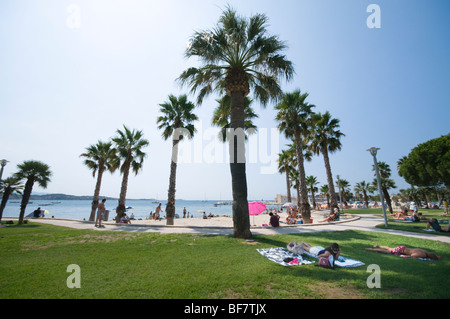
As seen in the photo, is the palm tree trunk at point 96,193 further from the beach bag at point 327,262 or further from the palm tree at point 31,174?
the beach bag at point 327,262

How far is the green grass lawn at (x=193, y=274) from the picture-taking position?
362 cm

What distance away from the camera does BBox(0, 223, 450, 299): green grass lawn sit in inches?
142

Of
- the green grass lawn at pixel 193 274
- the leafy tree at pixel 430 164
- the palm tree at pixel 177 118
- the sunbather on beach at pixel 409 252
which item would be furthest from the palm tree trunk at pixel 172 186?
the leafy tree at pixel 430 164

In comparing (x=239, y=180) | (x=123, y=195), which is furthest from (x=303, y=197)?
(x=123, y=195)

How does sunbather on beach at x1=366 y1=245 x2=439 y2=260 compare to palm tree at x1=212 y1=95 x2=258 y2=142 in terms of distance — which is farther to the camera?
palm tree at x1=212 y1=95 x2=258 y2=142

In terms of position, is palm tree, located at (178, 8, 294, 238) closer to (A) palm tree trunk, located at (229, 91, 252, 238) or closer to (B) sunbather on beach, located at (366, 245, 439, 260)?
(A) palm tree trunk, located at (229, 91, 252, 238)

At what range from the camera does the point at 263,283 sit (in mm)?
4098

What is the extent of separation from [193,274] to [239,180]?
212 inches

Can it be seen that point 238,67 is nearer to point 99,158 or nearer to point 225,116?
point 225,116

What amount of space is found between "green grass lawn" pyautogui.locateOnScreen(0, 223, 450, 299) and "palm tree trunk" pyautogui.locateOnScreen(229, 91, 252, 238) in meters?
Result: 2.03

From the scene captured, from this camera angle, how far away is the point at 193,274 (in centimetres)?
450

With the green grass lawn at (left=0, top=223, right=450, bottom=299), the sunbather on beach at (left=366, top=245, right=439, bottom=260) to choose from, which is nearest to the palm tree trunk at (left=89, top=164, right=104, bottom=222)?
the green grass lawn at (left=0, top=223, right=450, bottom=299)
